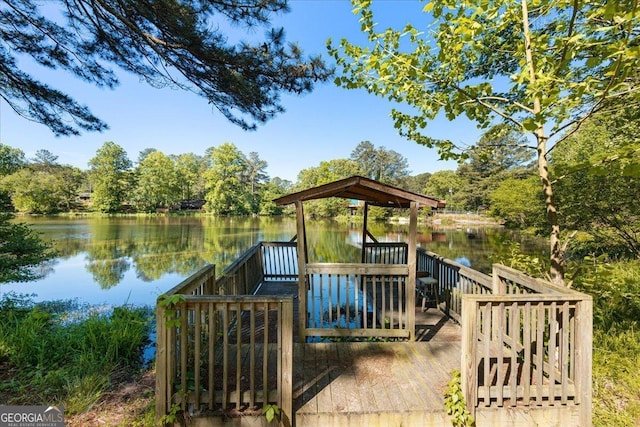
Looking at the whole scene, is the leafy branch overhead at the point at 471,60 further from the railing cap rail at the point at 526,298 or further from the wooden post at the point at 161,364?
the wooden post at the point at 161,364

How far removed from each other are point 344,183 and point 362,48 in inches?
67.9

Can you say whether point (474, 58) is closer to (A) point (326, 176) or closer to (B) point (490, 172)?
(A) point (326, 176)

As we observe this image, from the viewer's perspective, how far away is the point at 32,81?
426 centimetres

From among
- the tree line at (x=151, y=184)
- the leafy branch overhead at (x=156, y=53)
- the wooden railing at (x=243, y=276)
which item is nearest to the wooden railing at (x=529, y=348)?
the wooden railing at (x=243, y=276)

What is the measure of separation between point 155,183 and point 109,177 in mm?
5968

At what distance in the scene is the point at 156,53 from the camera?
4027mm

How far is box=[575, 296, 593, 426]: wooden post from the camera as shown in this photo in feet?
7.52

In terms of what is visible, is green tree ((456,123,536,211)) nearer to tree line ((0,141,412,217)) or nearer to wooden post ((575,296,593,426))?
tree line ((0,141,412,217))

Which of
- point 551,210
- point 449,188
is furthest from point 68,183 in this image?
point 449,188

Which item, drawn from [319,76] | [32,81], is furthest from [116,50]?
[319,76]

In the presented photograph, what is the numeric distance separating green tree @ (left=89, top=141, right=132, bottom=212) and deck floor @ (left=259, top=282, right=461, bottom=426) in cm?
4712

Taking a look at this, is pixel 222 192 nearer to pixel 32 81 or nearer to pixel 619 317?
pixel 32 81

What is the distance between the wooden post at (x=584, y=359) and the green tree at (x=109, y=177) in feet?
160

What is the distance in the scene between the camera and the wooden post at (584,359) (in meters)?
2.29
